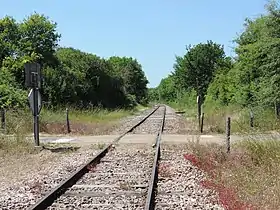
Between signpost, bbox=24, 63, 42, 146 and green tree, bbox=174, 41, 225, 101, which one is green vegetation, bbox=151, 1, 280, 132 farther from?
green tree, bbox=174, 41, 225, 101

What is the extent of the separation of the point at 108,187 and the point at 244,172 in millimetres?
2982

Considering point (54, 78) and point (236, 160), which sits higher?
point (54, 78)

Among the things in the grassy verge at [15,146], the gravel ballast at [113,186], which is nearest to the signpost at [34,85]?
the grassy verge at [15,146]

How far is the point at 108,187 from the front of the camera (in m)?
10.6

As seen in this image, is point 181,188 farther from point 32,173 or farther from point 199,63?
point 199,63

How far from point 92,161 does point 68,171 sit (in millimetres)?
1198

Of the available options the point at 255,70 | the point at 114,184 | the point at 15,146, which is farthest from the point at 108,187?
the point at 255,70

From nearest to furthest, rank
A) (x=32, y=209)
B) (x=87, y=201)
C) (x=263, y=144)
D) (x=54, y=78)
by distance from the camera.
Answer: (x=32, y=209)
(x=87, y=201)
(x=263, y=144)
(x=54, y=78)

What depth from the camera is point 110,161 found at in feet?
48.7

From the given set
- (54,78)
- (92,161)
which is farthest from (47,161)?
(54,78)

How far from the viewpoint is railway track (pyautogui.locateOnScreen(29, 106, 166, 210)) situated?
8.89m

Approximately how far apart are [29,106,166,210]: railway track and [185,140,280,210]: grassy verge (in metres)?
1.34

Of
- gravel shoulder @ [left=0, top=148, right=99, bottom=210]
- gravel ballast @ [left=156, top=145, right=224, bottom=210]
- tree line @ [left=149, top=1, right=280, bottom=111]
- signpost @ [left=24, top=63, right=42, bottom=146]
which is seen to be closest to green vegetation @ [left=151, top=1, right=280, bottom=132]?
tree line @ [left=149, top=1, right=280, bottom=111]

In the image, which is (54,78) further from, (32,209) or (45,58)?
(32,209)
